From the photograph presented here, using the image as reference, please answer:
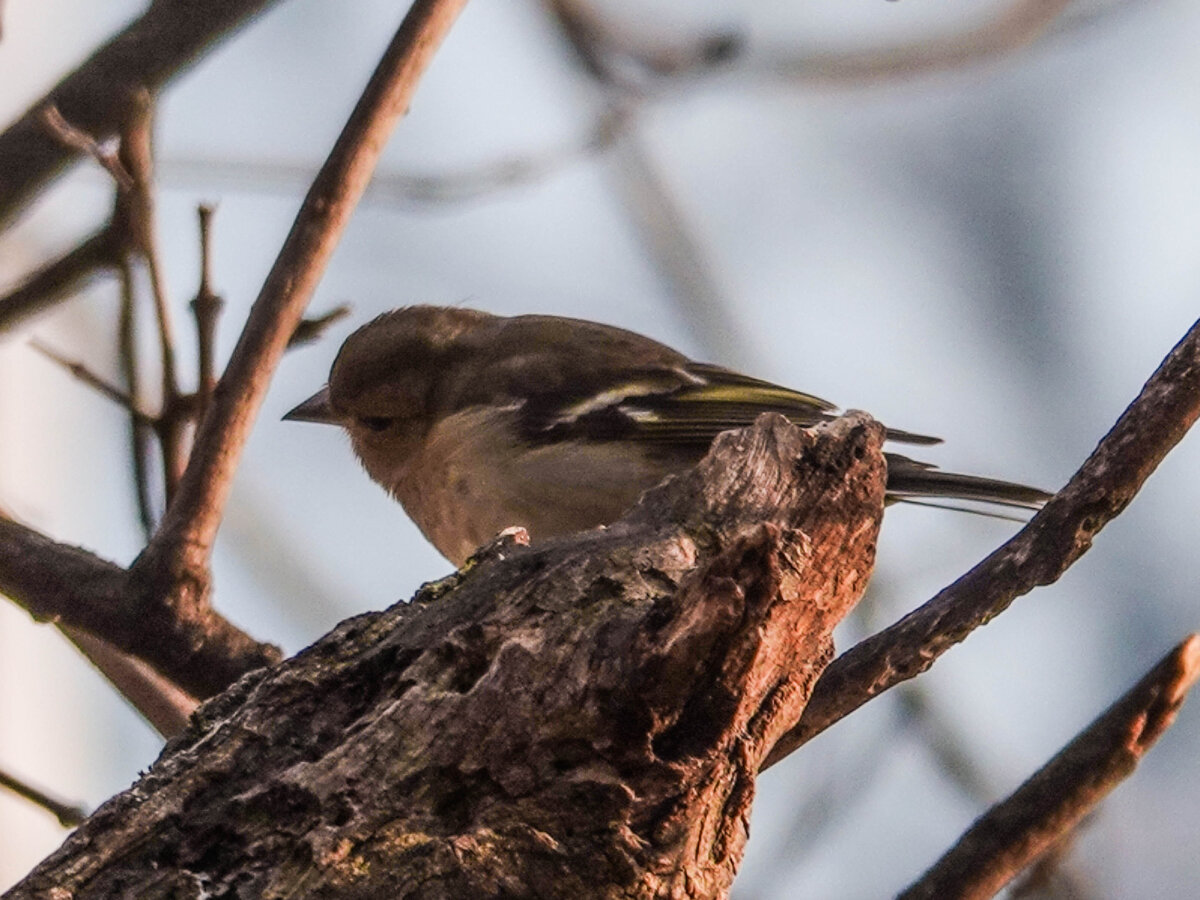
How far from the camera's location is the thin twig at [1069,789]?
2686 mm

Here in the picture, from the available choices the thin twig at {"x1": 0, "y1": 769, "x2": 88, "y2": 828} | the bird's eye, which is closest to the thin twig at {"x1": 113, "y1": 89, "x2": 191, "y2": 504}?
the thin twig at {"x1": 0, "y1": 769, "x2": 88, "y2": 828}

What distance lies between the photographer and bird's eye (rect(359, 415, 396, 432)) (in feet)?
17.4

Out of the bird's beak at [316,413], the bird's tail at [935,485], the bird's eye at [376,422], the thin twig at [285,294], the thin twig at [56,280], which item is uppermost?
the bird's beak at [316,413]

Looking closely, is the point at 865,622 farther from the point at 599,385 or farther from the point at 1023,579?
the point at 1023,579

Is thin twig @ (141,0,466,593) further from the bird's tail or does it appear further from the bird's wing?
the bird's tail

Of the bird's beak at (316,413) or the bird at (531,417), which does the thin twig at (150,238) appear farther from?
the bird's beak at (316,413)

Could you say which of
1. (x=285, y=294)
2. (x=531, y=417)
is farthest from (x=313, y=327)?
(x=531, y=417)

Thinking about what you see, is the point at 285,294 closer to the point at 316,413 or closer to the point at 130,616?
the point at 130,616

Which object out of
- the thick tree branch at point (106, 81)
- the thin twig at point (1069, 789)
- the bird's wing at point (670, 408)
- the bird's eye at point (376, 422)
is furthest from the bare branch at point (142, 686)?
the bird's eye at point (376, 422)

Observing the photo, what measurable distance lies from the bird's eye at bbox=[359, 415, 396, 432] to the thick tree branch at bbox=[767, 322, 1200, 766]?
116 inches

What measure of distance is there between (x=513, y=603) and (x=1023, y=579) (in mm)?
932

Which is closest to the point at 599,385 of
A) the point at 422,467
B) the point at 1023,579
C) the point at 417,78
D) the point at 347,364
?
the point at 422,467

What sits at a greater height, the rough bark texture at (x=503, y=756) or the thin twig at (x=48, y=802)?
the thin twig at (x=48, y=802)

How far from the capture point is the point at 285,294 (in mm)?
3469
